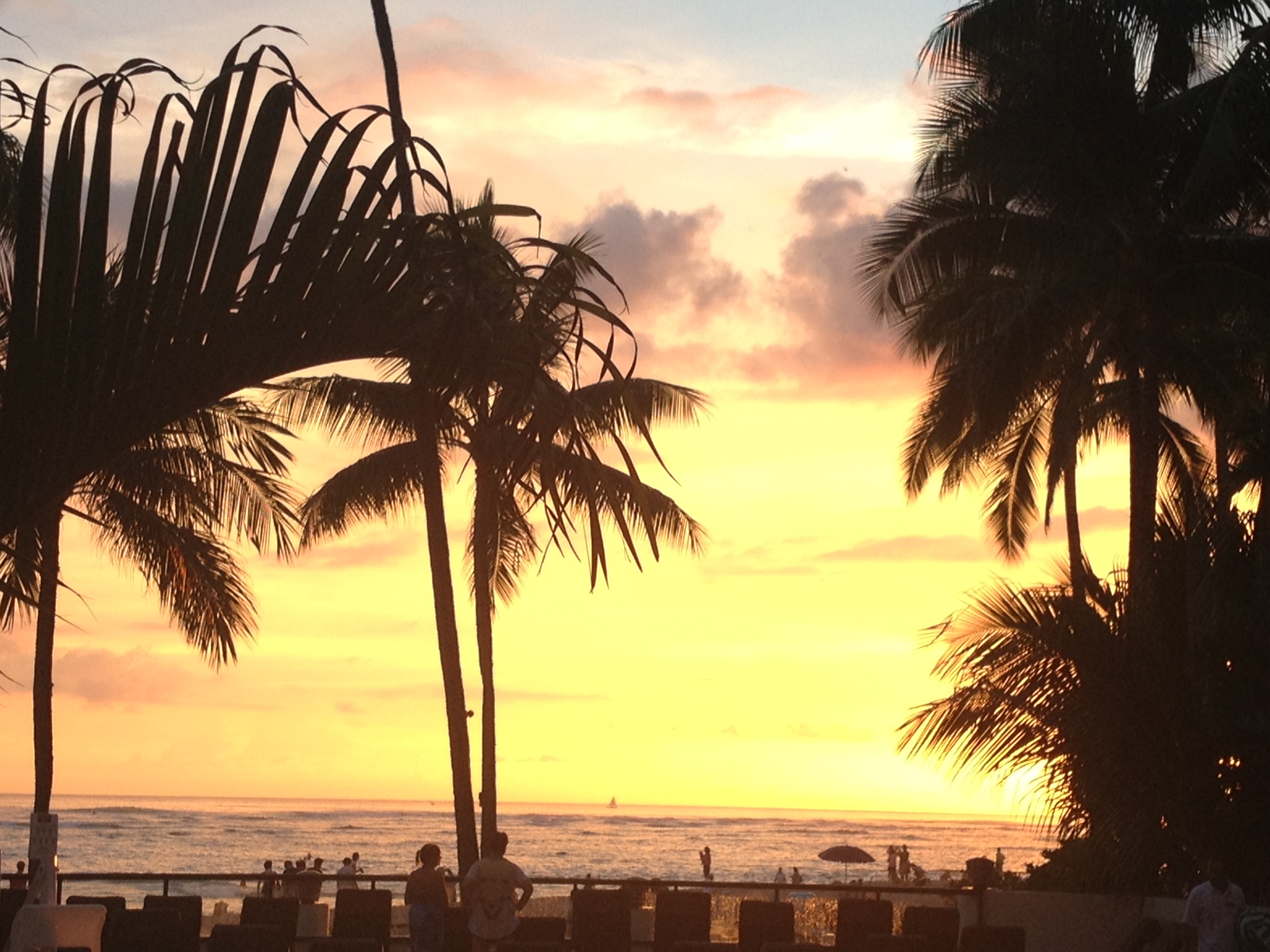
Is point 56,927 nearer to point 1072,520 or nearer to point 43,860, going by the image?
point 43,860

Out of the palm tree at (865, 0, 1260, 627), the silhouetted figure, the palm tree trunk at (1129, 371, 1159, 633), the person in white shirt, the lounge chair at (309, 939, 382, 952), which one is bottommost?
the silhouetted figure

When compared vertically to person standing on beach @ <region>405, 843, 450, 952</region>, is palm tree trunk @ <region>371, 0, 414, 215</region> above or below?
above

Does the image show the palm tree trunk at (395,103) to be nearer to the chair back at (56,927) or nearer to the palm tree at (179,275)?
the palm tree at (179,275)

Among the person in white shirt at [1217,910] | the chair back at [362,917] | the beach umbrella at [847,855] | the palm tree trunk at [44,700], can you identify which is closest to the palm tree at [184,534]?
the palm tree trunk at [44,700]

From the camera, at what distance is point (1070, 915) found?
1381 cm

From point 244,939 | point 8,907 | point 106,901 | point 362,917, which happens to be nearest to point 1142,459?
point 362,917

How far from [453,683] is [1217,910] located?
6.31 meters

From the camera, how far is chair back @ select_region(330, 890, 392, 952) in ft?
40.7

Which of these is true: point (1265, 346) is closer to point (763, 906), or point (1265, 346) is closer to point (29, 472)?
point (763, 906)

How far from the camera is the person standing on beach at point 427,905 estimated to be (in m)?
11.8

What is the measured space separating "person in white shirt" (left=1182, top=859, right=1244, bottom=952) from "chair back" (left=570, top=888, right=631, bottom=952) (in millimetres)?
4371

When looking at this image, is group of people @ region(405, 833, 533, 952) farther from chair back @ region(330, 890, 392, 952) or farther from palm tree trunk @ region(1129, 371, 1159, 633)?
palm tree trunk @ region(1129, 371, 1159, 633)

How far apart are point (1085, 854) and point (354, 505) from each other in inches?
542

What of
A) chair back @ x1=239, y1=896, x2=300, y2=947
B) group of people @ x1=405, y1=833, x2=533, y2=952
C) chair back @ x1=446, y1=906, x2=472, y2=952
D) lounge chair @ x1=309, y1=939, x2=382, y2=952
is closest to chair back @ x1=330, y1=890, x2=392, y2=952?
chair back @ x1=239, y1=896, x2=300, y2=947
